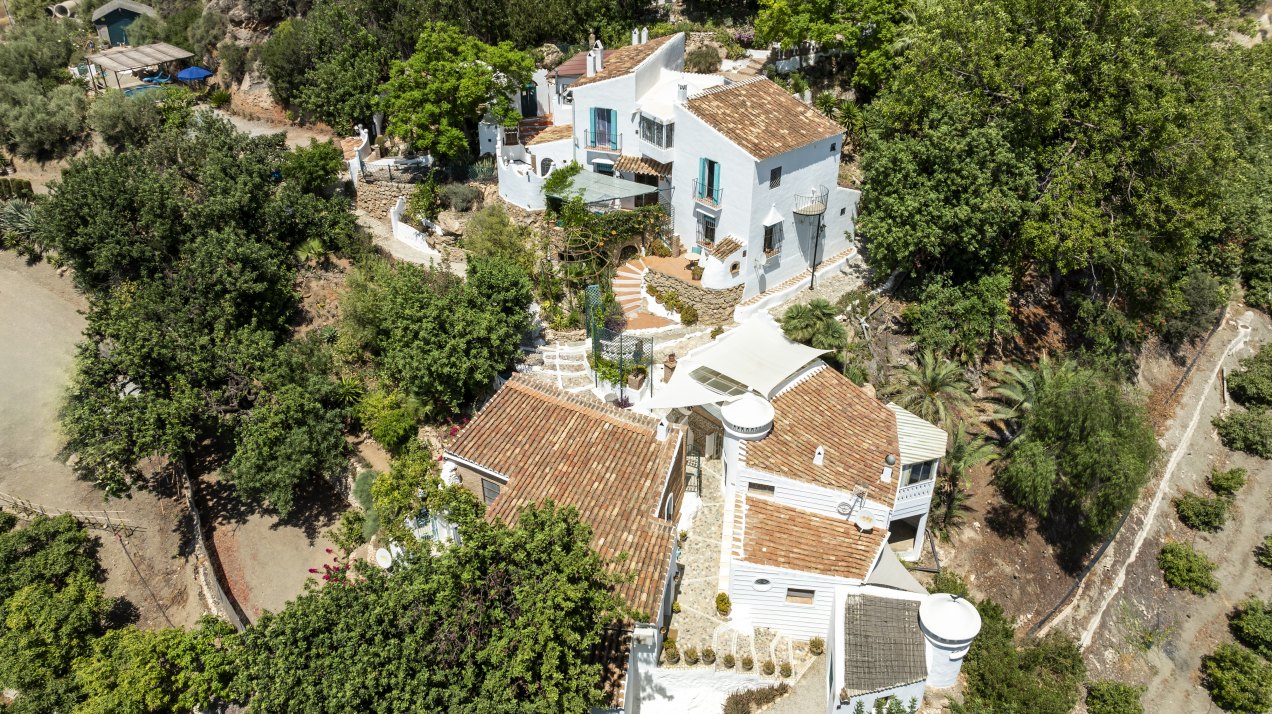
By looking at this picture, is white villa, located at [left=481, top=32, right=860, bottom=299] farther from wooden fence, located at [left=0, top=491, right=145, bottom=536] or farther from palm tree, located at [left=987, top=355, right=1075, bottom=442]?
wooden fence, located at [left=0, top=491, right=145, bottom=536]

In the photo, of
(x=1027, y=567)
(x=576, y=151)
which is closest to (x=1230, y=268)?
(x=1027, y=567)

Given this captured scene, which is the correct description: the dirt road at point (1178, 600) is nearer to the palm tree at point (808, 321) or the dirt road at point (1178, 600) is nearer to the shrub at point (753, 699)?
the shrub at point (753, 699)

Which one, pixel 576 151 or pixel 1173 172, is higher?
pixel 1173 172

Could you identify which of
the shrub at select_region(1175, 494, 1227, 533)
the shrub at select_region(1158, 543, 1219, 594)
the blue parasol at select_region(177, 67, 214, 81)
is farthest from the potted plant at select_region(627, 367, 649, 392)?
the blue parasol at select_region(177, 67, 214, 81)

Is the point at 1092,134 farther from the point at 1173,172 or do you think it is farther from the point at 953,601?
the point at 953,601

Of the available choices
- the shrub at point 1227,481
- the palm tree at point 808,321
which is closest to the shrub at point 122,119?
the palm tree at point 808,321

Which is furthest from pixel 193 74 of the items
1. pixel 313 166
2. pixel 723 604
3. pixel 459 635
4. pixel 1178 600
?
pixel 1178 600

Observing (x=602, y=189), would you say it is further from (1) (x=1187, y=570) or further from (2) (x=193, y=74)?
(2) (x=193, y=74)
